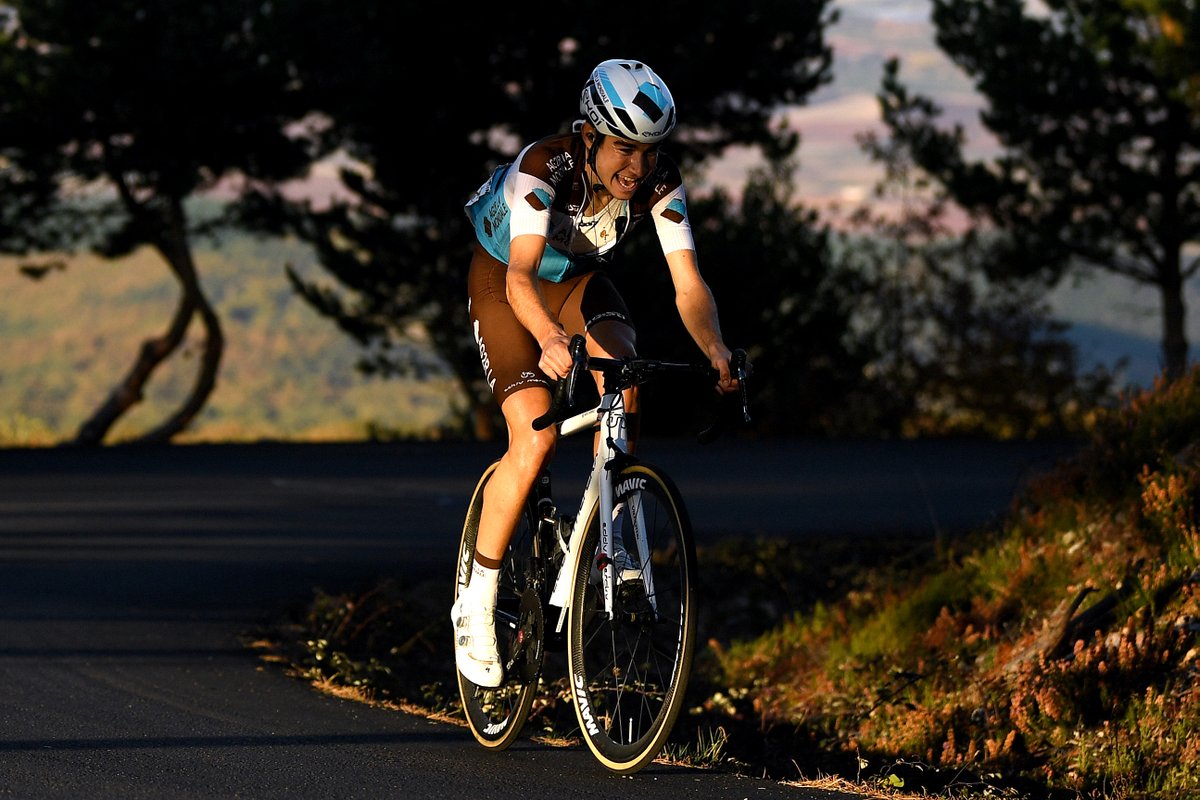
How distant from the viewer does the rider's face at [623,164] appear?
18.0ft

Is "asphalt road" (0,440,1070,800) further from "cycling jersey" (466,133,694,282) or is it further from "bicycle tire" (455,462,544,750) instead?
"cycling jersey" (466,133,694,282)

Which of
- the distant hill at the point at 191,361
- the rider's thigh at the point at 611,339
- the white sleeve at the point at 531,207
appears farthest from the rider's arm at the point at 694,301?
the distant hill at the point at 191,361

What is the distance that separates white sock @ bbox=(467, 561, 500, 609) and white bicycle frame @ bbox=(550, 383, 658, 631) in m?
0.39

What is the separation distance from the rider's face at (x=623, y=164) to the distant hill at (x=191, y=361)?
376ft

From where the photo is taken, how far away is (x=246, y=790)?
525 centimetres

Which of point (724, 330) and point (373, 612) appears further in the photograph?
point (724, 330)

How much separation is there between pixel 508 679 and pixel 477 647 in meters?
0.16

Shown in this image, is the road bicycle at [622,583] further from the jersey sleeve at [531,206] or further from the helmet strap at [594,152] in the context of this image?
the helmet strap at [594,152]

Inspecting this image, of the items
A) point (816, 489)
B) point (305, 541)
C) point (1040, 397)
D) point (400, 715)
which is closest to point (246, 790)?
point (400, 715)

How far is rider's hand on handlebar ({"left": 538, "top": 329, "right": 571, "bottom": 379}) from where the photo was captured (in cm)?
517

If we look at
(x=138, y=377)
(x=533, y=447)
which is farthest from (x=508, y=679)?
(x=138, y=377)

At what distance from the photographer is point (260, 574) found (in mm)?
10250

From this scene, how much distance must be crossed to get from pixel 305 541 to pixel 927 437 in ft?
41.5

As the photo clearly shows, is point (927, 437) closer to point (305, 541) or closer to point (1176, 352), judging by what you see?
point (1176, 352)
